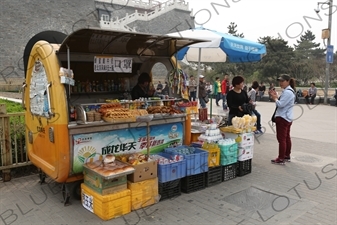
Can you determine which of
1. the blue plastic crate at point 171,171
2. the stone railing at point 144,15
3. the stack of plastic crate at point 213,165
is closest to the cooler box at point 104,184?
the blue plastic crate at point 171,171

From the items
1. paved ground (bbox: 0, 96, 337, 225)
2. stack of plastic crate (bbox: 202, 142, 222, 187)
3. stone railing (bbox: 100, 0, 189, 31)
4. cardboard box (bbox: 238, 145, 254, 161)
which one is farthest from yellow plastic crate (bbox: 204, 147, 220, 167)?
stone railing (bbox: 100, 0, 189, 31)

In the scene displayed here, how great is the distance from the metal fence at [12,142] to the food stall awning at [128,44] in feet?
5.36

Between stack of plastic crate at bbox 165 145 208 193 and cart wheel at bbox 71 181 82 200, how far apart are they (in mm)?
1503

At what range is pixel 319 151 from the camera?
7.61 m

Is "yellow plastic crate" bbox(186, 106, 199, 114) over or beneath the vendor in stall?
beneath

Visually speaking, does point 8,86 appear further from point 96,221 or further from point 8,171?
point 96,221

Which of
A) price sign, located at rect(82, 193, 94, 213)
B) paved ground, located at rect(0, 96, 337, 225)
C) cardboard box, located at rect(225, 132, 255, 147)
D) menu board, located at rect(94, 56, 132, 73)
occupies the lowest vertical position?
paved ground, located at rect(0, 96, 337, 225)

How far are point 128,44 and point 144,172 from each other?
8.77 feet

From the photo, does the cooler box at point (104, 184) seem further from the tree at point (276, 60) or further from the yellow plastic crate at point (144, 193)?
the tree at point (276, 60)

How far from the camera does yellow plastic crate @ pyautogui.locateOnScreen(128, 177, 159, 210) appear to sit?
4137mm

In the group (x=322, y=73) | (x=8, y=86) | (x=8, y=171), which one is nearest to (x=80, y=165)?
(x=8, y=171)

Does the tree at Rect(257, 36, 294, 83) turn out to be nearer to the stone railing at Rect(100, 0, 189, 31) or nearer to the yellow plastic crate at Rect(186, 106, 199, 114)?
the stone railing at Rect(100, 0, 189, 31)

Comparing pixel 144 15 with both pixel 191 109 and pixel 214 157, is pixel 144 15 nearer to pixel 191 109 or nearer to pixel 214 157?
pixel 191 109

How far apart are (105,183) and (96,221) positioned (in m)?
0.48
